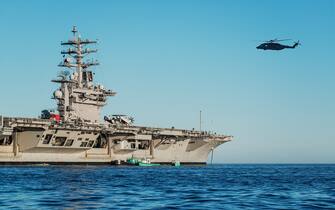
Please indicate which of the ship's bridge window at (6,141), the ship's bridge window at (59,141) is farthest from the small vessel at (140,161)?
the ship's bridge window at (6,141)

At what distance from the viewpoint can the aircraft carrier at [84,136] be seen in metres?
60.8

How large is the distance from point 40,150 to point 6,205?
44.1 meters

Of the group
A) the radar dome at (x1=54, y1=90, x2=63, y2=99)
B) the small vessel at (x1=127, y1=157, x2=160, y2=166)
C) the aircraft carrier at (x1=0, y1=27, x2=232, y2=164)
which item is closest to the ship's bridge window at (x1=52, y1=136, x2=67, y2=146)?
the aircraft carrier at (x1=0, y1=27, x2=232, y2=164)

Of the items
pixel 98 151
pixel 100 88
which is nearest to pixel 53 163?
pixel 98 151

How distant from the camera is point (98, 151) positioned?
69.4 meters

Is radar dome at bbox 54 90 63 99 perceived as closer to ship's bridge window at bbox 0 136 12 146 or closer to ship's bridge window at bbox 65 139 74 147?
ship's bridge window at bbox 65 139 74 147

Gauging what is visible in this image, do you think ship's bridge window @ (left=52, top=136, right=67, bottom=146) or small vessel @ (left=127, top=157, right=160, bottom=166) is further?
small vessel @ (left=127, top=157, right=160, bottom=166)

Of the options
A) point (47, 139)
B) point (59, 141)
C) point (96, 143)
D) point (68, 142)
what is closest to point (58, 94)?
point (96, 143)

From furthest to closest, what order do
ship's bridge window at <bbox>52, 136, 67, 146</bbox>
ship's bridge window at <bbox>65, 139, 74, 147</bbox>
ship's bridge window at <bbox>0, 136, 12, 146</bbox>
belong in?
ship's bridge window at <bbox>65, 139, 74, 147</bbox> < ship's bridge window at <bbox>52, 136, 67, 146</bbox> < ship's bridge window at <bbox>0, 136, 12, 146</bbox>

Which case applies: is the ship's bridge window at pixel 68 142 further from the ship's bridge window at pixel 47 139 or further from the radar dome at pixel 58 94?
the radar dome at pixel 58 94

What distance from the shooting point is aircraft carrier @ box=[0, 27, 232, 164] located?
6084 cm

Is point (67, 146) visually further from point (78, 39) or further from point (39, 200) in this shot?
point (39, 200)

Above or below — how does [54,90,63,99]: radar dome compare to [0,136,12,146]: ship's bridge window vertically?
above

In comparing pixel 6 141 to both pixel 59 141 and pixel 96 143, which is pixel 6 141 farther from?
pixel 96 143
